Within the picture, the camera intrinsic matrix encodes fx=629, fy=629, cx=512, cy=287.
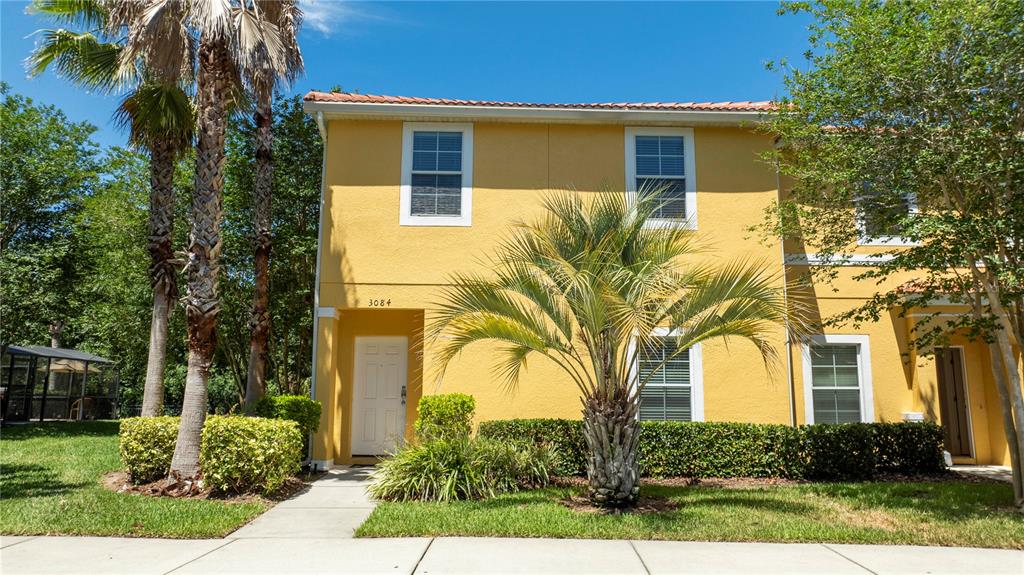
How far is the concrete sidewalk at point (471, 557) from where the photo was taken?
4.96 meters

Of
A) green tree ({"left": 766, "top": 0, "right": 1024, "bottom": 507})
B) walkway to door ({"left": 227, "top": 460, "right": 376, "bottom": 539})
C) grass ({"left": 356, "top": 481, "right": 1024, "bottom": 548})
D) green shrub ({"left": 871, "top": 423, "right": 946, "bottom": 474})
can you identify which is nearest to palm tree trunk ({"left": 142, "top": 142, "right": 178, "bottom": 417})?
walkway to door ({"left": 227, "top": 460, "right": 376, "bottom": 539})

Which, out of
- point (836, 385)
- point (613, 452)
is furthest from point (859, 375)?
point (613, 452)

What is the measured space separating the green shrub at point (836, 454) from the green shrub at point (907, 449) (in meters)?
0.30

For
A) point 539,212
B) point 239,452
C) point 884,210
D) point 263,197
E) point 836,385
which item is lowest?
point 239,452

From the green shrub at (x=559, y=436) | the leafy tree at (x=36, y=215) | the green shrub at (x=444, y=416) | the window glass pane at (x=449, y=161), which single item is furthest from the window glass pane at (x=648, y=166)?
the leafy tree at (x=36, y=215)

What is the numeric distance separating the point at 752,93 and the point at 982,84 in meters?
4.34

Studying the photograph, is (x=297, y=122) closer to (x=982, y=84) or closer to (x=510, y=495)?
(x=510, y=495)

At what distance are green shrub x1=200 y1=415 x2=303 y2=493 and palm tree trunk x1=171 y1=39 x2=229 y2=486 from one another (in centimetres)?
37

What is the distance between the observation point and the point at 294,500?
25.9 feet

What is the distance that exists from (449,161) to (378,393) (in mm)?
4368

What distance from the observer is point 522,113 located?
10695 millimetres

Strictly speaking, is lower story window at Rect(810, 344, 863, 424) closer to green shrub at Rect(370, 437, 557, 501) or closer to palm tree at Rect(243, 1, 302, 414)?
green shrub at Rect(370, 437, 557, 501)

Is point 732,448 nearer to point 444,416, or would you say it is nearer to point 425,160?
point 444,416

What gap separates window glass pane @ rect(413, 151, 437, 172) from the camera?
1081 centimetres
